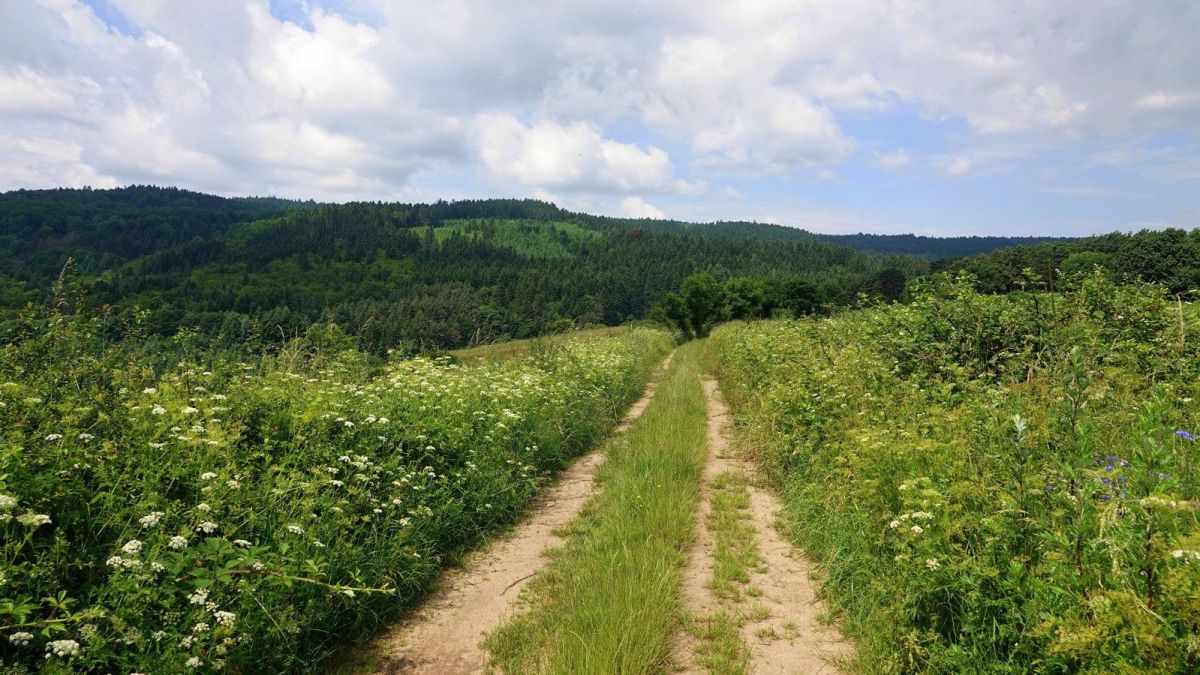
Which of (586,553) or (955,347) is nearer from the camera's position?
(586,553)

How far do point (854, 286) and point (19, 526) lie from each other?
125399 millimetres

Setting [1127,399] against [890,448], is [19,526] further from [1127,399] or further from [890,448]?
[1127,399]

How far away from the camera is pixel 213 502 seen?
3.93 meters

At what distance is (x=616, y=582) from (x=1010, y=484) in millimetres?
2872

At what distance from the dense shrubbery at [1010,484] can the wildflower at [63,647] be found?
4.41m

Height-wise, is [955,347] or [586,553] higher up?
[955,347]

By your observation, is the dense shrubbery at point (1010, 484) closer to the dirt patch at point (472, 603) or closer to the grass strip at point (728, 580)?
the grass strip at point (728, 580)

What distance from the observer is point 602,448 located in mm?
10391

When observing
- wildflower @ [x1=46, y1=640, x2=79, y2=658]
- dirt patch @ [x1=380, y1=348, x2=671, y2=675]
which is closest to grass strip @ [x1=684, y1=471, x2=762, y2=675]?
dirt patch @ [x1=380, y1=348, x2=671, y2=675]

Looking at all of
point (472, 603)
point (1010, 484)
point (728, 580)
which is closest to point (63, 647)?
point (472, 603)

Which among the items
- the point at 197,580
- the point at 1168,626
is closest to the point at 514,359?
the point at 197,580

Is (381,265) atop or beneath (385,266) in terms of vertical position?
atop

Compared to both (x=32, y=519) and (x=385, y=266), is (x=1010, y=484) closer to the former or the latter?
(x=32, y=519)

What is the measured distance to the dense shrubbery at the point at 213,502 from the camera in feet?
10.4
